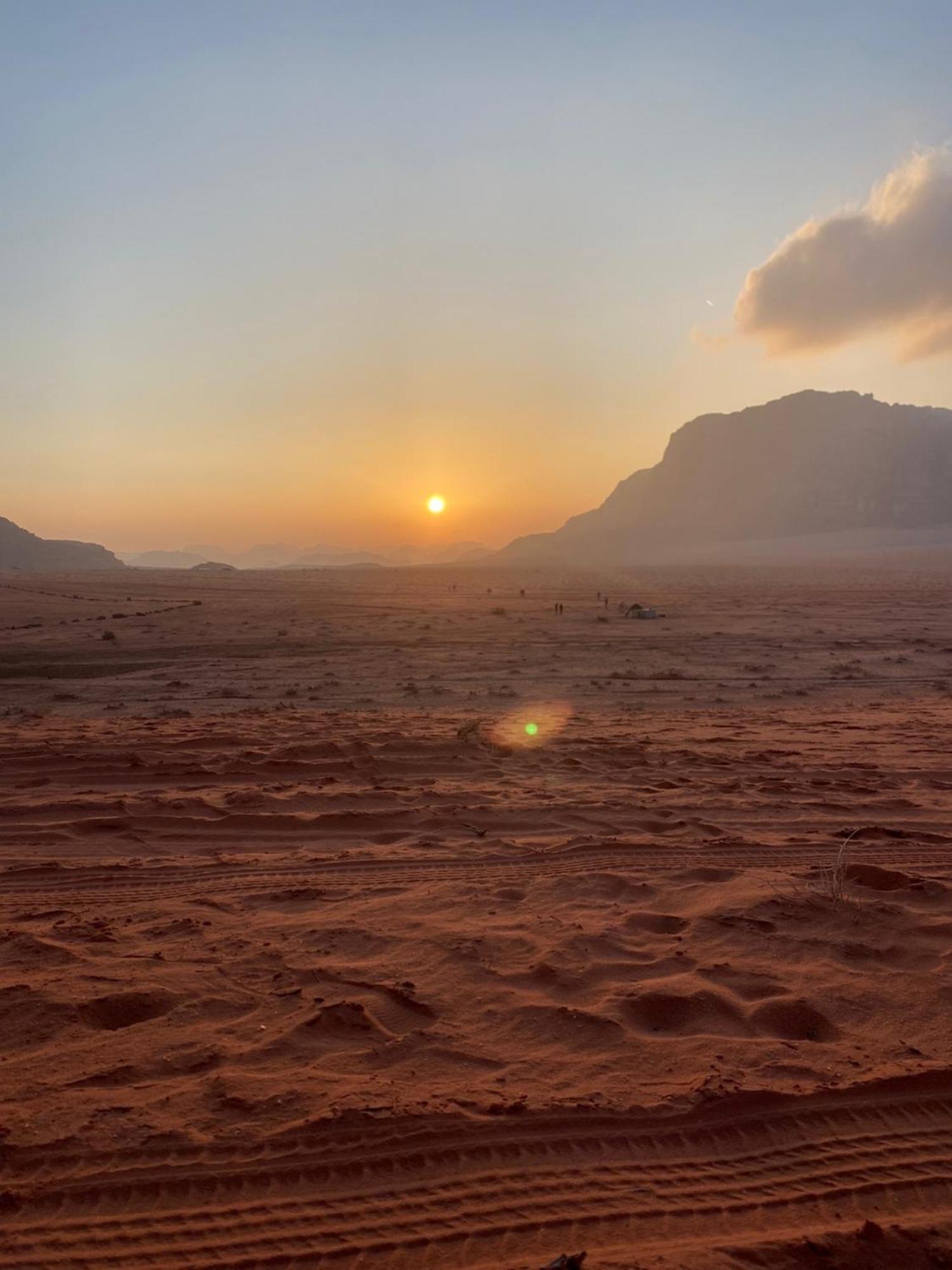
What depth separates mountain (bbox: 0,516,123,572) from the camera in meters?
165

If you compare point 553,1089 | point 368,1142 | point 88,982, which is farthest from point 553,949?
point 88,982

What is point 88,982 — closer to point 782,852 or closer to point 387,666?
point 782,852

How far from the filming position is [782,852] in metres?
6.21

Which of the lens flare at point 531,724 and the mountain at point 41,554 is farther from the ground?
the mountain at point 41,554

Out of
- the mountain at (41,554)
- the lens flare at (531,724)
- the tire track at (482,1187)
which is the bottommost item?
the tire track at (482,1187)

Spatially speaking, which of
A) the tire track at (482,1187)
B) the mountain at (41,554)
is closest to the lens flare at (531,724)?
the tire track at (482,1187)

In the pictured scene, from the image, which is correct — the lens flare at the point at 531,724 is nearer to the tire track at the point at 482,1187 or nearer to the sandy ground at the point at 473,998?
the sandy ground at the point at 473,998

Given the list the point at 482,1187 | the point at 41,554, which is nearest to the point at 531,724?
the point at 482,1187

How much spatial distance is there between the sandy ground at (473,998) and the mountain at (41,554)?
543ft

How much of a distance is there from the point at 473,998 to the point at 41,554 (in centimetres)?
19463

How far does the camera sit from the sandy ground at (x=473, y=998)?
285 cm

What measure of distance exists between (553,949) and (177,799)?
14.3ft

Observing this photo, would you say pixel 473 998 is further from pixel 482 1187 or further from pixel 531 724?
pixel 531 724

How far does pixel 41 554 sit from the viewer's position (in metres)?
174
